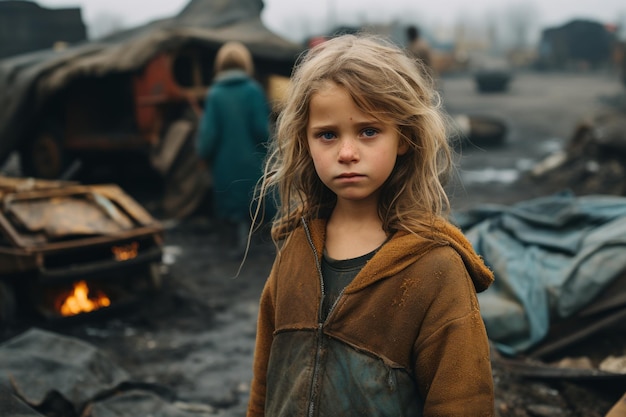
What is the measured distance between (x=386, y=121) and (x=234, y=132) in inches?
198

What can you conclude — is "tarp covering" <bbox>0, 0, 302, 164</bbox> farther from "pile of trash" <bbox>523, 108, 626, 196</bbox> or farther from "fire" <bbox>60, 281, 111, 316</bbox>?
"pile of trash" <bbox>523, 108, 626, 196</bbox>

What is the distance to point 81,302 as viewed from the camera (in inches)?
194

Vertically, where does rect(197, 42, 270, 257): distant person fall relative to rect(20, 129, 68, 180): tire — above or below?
above

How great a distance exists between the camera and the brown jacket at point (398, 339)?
4.90 ft

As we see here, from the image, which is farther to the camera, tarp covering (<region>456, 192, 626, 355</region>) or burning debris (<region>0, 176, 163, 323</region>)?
burning debris (<region>0, 176, 163, 323</region>)

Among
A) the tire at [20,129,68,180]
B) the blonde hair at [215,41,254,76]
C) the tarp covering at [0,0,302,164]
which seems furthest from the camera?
the tire at [20,129,68,180]

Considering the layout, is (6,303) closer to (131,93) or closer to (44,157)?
(44,157)

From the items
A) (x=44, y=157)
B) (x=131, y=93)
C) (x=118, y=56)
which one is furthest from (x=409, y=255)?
(x=44, y=157)

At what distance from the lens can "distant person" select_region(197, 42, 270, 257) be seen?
6.37 m

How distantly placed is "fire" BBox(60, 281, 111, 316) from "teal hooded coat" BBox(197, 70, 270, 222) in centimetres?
172

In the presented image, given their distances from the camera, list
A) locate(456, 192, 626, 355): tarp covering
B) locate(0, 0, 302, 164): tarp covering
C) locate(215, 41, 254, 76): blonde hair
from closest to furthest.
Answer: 1. locate(456, 192, 626, 355): tarp covering
2. locate(215, 41, 254, 76): blonde hair
3. locate(0, 0, 302, 164): tarp covering

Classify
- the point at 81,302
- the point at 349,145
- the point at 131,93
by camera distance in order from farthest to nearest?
the point at 131,93 → the point at 81,302 → the point at 349,145

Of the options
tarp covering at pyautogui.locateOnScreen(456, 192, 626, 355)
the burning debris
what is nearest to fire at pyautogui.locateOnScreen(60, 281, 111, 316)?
the burning debris

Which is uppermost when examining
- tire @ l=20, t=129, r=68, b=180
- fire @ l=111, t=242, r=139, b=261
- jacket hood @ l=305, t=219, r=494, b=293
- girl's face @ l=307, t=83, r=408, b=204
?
girl's face @ l=307, t=83, r=408, b=204
